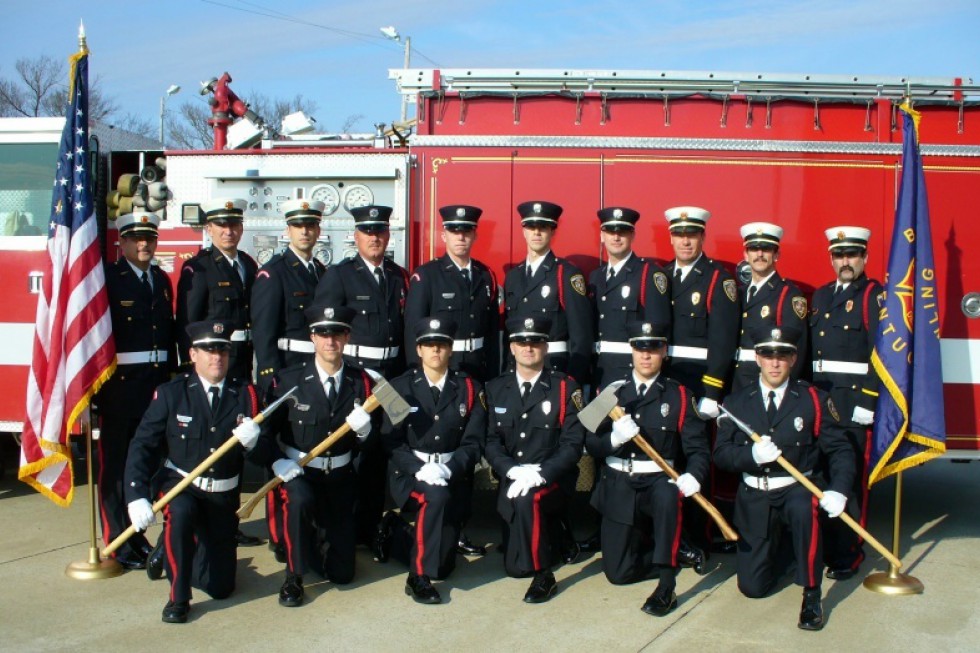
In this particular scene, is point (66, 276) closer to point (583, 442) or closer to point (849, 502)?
point (583, 442)

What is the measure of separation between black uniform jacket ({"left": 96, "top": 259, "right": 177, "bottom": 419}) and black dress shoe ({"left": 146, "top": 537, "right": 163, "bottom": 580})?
83 centimetres

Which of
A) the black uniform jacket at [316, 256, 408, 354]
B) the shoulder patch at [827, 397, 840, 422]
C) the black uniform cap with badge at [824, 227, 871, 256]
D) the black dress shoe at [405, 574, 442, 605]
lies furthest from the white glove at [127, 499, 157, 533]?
the black uniform cap with badge at [824, 227, 871, 256]

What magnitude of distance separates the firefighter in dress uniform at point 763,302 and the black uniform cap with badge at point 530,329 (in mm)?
1278

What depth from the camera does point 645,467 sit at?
200 inches

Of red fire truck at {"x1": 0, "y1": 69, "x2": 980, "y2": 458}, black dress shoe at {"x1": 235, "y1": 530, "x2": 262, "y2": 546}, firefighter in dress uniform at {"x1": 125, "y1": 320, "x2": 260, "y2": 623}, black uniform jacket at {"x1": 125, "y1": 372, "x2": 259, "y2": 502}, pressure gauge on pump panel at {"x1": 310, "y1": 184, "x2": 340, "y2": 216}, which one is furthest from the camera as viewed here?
pressure gauge on pump panel at {"x1": 310, "y1": 184, "x2": 340, "y2": 216}

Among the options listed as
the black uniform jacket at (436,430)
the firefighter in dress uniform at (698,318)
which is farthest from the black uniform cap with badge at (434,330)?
the firefighter in dress uniform at (698,318)

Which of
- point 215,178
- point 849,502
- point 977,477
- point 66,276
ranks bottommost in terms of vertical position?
point 977,477

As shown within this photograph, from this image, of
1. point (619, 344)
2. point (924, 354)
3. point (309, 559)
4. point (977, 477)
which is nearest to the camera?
point (309, 559)

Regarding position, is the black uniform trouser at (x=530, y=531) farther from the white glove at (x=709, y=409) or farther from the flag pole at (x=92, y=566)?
the flag pole at (x=92, y=566)

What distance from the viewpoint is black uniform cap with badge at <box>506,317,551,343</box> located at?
16.8 ft

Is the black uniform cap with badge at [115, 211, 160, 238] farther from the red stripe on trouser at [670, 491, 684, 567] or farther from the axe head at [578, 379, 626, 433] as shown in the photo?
the red stripe on trouser at [670, 491, 684, 567]

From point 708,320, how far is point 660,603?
1.74 m

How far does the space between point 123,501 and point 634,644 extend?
119 inches

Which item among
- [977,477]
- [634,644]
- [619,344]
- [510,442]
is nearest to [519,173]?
[619,344]
